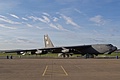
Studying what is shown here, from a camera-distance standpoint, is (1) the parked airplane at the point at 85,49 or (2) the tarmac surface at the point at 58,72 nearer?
(2) the tarmac surface at the point at 58,72

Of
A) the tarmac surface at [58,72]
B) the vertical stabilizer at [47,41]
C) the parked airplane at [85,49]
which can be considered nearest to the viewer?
the tarmac surface at [58,72]

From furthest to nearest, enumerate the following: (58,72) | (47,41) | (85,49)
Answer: (47,41) → (85,49) → (58,72)

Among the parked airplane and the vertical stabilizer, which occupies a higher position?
the vertical stabilizer

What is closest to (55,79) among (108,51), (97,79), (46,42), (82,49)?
(97,79)

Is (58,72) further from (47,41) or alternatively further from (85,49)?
(47,41)

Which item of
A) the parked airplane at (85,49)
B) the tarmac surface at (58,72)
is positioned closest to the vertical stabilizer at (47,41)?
the parked airplane at (85,49)

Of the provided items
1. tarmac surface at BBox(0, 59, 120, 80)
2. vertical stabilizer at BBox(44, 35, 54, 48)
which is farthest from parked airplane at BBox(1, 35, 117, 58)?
tarmac surface at BBox(0, 59, 120, 80)

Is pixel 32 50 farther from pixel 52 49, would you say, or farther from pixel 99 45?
pixel 99 45

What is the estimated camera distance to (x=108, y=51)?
5588 centimetres

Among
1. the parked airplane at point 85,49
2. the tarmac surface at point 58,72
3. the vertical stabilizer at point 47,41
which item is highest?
the vertical stabilizer at point 47,41

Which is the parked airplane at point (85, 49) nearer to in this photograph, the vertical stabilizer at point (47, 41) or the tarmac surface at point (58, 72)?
the vertical stabilizer at point (47, 41)

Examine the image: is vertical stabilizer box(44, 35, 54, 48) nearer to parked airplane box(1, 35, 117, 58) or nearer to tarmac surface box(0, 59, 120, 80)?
parked airplane box(1, 35, 117, 58)

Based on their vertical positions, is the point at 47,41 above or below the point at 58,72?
above

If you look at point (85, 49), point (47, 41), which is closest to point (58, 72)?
point (85, 49)
